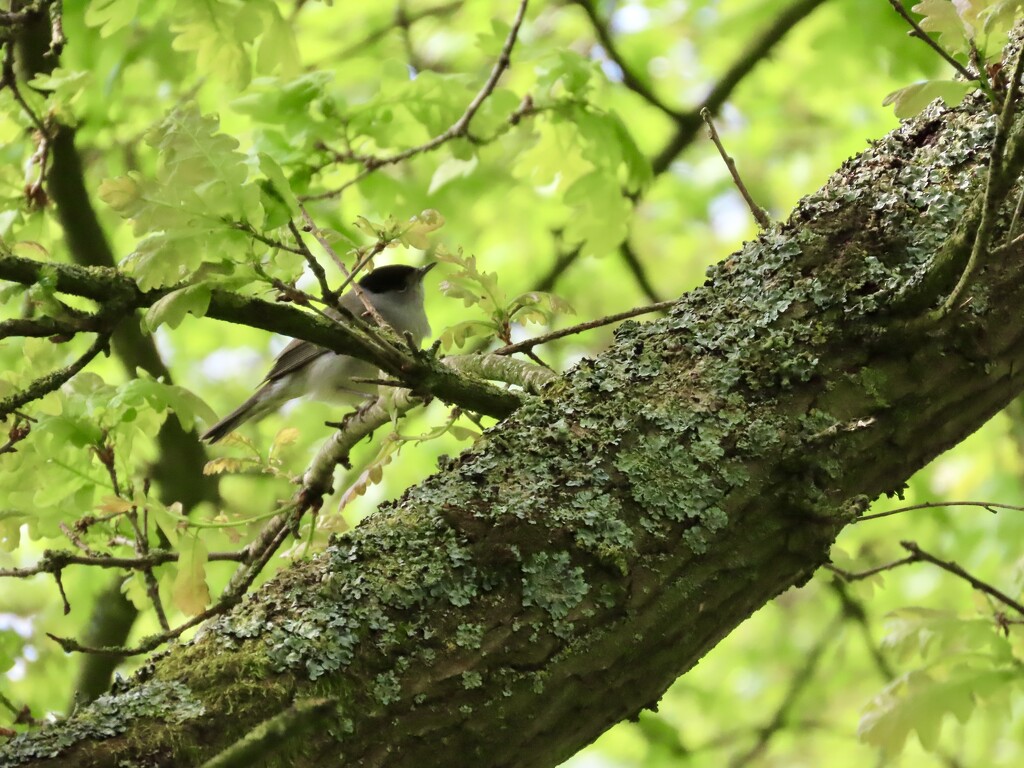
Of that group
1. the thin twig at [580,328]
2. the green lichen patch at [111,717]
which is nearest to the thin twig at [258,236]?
the green lichen patch at [111,717]

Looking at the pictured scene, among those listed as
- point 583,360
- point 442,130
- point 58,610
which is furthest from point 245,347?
point 583,360

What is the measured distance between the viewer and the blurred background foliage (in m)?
2.69

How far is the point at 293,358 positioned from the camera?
5.21m

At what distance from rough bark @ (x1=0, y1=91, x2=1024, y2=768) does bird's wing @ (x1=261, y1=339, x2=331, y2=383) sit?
10.5 feet

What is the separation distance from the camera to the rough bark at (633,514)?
148 cm

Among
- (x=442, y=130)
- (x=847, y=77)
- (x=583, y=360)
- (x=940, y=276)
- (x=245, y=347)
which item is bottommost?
(x=940, y=276)

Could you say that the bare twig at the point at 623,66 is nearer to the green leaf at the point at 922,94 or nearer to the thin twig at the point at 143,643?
the green leaf at the point at 922,94

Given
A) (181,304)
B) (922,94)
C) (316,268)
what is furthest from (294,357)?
(922,94)

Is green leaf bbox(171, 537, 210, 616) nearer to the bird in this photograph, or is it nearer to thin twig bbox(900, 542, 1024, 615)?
thin twig bbox(900, 542, 1024, 615)

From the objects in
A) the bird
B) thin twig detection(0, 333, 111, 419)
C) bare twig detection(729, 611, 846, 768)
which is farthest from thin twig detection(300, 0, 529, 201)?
bare twig detection(729, 611, 846, 768)

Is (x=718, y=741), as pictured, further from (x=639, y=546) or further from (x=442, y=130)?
(x=639, y=546)

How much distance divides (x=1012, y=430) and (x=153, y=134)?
469 cm

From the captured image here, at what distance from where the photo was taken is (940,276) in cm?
175

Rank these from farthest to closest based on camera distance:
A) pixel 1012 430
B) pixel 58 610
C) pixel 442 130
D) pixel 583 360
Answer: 1. pixel 1012 430
2. pixel 58 610
3. pixel 442 130
4. pixel 583 360
